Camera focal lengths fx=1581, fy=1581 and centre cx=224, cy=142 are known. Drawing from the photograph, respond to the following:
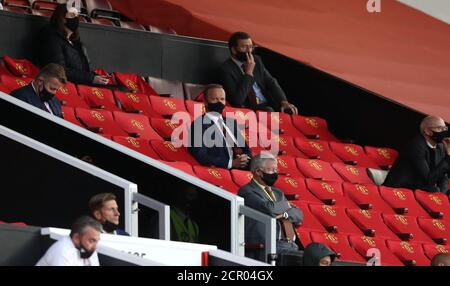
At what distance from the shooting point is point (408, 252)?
820 cm

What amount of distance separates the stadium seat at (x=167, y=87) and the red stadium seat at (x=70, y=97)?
0.94 m

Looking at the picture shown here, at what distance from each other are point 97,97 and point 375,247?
1880 millimetres

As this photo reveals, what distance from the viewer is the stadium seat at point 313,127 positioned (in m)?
9.88

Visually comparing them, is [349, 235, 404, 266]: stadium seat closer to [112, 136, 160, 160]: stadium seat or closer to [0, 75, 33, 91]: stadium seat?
[112, 136, 160, 160]: stadium seat

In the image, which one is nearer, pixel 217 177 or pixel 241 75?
pixel 217 177

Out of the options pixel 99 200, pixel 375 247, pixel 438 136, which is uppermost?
pixel 99 200

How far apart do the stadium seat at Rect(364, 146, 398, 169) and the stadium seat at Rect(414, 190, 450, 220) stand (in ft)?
2.23

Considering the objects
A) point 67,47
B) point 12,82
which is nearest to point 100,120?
point 12,82

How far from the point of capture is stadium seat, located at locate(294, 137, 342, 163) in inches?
374

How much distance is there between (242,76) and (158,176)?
2.70 metres

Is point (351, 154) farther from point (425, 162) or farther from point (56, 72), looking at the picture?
point (56, 72)
